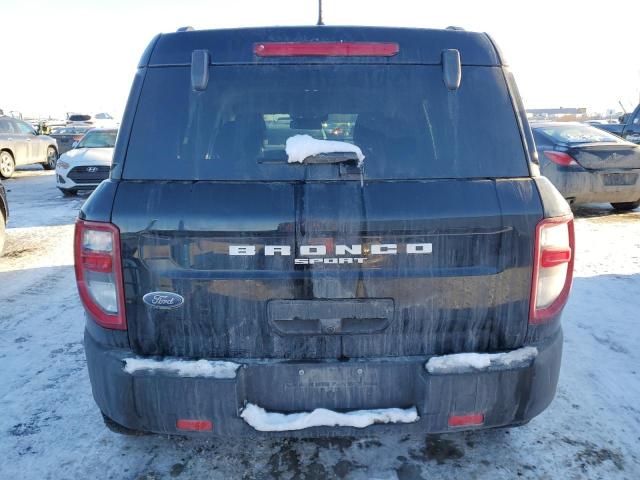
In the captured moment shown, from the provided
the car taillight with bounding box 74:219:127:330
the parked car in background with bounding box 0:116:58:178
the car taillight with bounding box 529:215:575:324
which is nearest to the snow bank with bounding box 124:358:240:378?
the car taillight with bounding box 74:219:127:330

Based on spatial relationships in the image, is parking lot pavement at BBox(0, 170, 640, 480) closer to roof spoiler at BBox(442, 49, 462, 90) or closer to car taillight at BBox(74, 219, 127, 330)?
car taillight at BBox(74, 219, 127, 330)

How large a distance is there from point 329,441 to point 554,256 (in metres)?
1.54

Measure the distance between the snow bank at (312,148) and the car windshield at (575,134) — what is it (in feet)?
24.8

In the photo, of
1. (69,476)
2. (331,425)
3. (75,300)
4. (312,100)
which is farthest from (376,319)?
(75,300)

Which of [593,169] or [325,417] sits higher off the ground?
[593,169]

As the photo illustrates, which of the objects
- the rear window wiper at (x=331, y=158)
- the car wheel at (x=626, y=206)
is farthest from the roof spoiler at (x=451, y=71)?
the car wheel at (x=626, y=206)

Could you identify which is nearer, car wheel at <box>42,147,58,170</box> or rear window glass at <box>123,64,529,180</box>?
rear window glass at <box>123,64,529,180</box>

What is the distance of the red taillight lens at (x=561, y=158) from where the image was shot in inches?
317

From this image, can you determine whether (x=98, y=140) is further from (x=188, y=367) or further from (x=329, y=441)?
(x=188, y=367)

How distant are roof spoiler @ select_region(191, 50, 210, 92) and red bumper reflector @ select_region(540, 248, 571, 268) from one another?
1619 mm

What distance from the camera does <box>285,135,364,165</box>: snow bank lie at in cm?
203

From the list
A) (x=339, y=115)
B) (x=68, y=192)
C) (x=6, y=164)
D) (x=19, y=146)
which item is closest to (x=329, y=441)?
(x=339, y=115)

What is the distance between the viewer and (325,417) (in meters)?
2.00

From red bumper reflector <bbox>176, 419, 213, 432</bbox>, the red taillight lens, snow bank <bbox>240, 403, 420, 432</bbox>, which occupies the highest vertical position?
the red taillight lens
